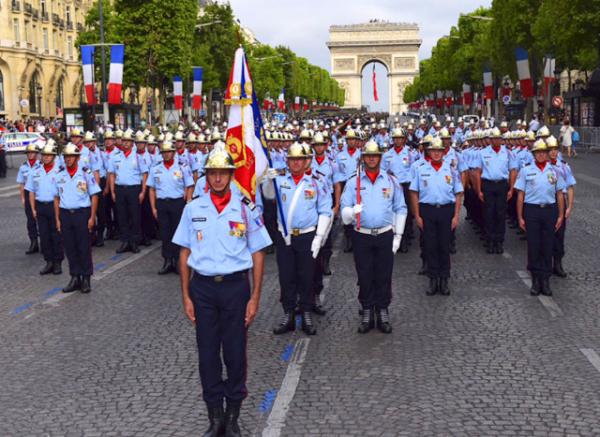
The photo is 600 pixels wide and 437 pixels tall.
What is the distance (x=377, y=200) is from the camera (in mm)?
9062

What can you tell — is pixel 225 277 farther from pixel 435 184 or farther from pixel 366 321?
pixel 435 184

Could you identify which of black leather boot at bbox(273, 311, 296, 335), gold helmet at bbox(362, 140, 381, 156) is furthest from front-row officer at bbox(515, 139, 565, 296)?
black leather boot at bbox(273, 311, 296, 335)

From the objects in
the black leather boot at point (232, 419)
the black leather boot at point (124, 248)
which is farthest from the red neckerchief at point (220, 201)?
the black leather boot at point (124, 248)

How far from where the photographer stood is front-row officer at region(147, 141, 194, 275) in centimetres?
1309

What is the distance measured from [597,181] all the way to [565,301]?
732 inches

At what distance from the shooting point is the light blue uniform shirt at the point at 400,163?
602 inches

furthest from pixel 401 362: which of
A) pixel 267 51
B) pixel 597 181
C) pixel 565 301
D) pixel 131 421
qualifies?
pixel 267 51

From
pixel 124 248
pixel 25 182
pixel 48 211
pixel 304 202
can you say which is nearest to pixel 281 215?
pixel 304 202

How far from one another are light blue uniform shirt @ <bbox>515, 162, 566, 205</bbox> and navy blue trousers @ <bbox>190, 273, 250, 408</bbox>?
230 inches

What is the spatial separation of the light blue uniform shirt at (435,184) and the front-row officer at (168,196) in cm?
364

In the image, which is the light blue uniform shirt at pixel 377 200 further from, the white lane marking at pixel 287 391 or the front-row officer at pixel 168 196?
the front-row officer at pixel 168 196

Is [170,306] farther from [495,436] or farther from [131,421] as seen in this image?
[495,436]

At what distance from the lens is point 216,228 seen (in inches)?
241

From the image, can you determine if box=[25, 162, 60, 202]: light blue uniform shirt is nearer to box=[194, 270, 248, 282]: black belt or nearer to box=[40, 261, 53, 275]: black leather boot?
box=[40, 261, 53, 275]: black leather boot
